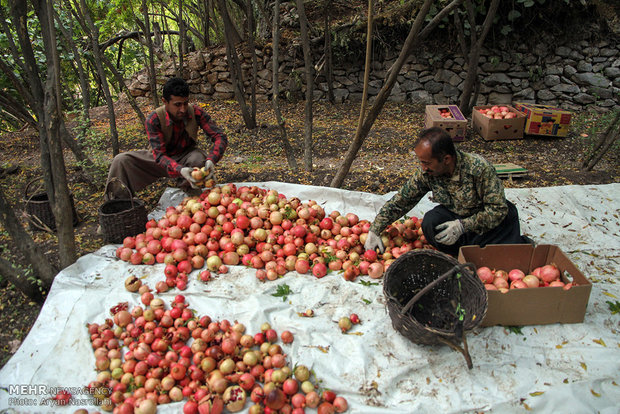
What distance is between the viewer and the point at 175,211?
160 inches

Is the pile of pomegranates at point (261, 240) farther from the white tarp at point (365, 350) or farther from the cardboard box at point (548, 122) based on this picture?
the cardboard box at point (548, 122)

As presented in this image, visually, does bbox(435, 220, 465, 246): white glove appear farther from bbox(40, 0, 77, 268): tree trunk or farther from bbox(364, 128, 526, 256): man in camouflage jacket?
bbox(40, 0, 77, 268): tree trunk

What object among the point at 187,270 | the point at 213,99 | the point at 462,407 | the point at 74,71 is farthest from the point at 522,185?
the point at 74,71

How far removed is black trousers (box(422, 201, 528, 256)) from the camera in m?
3.34

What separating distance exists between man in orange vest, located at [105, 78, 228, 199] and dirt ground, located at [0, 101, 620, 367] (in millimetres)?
650

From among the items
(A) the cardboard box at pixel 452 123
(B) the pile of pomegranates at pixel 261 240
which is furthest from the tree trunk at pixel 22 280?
(A) the cardboard box at pixel 452 123

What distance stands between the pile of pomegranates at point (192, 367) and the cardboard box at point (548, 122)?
6.62 m

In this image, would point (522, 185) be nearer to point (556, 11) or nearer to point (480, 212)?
point (480, 212)

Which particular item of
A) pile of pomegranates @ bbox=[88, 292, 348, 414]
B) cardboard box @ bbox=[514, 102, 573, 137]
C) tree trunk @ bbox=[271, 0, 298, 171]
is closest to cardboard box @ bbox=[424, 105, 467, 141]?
cardboard box @ bbox=[514, 102, 573, 137]

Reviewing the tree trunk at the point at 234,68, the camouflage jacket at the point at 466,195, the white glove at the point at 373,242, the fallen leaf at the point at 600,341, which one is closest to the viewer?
the fallen leaf at the point at 600,341

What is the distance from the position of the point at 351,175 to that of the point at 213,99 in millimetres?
6339

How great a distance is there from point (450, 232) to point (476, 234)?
315 millimetres

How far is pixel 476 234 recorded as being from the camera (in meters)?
3.40

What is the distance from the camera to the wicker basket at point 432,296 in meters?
2.47
